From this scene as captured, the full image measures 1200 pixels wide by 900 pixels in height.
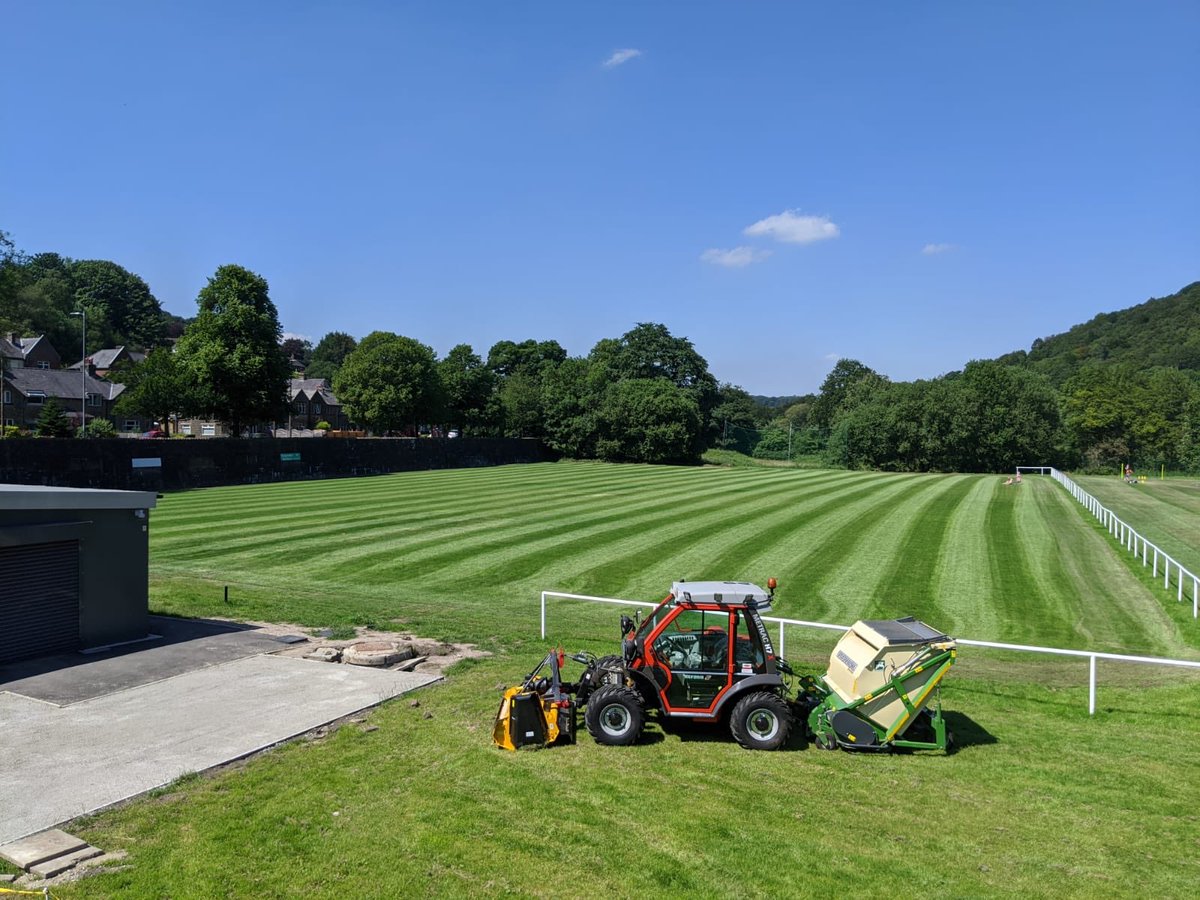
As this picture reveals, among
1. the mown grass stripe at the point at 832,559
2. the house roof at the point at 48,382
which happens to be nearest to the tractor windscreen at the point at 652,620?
the mown grass stripe at the point at 832,559

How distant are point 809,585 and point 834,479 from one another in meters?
41.2

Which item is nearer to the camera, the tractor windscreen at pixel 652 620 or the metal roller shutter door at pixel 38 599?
the tractor windscreen at pixel 652 620

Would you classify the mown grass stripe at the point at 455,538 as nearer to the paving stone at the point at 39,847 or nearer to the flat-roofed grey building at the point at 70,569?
the flat-roofed grey building at the point at 70,569

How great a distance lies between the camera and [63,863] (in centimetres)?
656

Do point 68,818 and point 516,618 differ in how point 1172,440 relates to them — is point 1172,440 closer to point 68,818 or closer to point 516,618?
point 516,618

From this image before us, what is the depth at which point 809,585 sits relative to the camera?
21391mm

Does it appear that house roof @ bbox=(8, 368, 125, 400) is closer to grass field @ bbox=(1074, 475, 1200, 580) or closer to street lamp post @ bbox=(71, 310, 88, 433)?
street lamp post @ bbox=(71, 310, 88, 433)

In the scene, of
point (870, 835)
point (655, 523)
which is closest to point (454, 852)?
point (870, 835)

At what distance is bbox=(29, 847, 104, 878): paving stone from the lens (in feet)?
21.0

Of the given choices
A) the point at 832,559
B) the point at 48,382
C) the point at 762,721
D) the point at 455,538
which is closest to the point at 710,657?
the point at 762,721

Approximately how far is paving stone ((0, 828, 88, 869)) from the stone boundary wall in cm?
3753

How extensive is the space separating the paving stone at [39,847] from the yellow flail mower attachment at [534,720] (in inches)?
166

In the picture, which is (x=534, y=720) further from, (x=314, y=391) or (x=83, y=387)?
(x=314, y=391)

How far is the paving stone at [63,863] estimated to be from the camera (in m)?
6.41
